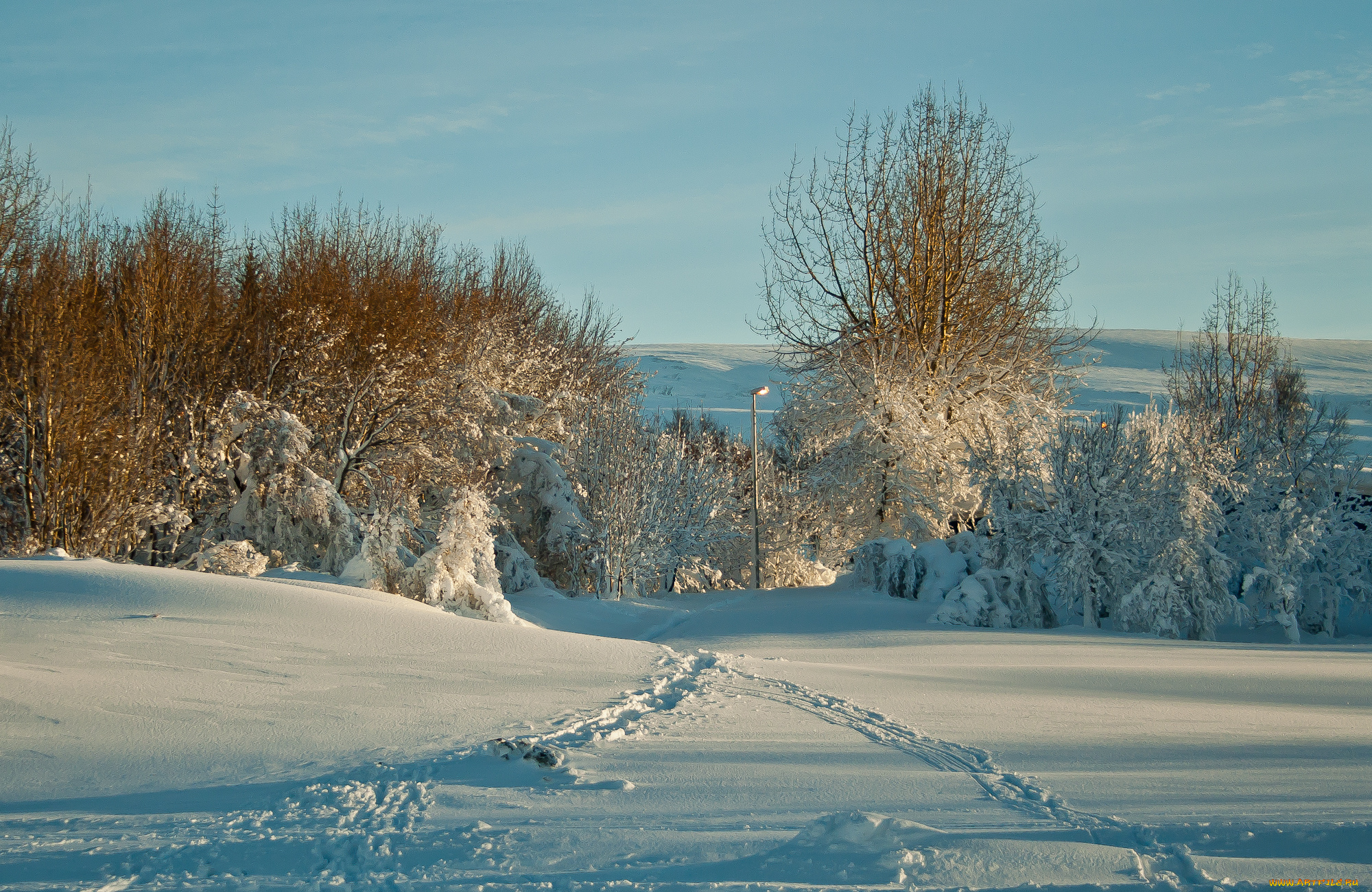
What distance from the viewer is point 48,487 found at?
1365 centimetres

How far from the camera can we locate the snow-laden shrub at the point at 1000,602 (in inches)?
609

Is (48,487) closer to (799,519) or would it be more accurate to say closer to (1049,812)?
(1049,812)

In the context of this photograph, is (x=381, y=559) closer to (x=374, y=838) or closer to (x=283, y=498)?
(x=283, y=498)

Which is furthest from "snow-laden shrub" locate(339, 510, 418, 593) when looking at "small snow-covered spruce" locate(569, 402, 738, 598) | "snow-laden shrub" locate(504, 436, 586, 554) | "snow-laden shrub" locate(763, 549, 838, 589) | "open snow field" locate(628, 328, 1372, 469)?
"open snow field" locate(628, 328, 1372, 469)

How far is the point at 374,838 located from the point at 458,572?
906 centimetres

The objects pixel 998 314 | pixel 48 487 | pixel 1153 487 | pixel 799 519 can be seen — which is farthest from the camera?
pixel 799 519

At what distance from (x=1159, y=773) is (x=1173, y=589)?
10437 millimetres

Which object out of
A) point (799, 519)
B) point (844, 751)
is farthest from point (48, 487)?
point (799, 519)

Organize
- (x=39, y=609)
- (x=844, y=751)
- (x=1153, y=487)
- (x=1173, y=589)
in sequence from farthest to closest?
(x=1153, y=487), (x=1173, y=589), (x=39, y=609), (x=844, y=751)

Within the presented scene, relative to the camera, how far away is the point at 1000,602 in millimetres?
15805

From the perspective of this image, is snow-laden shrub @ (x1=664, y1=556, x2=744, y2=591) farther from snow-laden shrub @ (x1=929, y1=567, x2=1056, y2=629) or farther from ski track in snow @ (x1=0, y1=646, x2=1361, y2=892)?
ski track in snow @ (x1=0, y1=646, x2=1361, y2=892)

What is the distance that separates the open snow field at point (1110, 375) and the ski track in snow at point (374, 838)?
67.0 meters

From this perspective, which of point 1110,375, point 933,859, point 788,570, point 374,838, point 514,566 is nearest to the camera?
point 933,859

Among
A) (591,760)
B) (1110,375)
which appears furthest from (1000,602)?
(1110,375)
